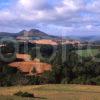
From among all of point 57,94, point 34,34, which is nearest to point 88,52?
point 34,34

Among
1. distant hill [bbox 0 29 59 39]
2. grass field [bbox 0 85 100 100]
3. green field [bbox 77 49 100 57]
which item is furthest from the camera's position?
distant hill [bbox 0 29 59 39]

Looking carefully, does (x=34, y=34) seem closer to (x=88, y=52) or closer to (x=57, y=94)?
(x=88, y=52)

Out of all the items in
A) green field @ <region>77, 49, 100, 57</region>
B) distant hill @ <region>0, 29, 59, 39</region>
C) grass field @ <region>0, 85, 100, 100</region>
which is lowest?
grass field @ <region>0, 85, 100, 100</region>

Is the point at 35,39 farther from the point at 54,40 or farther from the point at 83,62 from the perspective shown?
the point at 83,62

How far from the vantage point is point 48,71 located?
57781 millimetres

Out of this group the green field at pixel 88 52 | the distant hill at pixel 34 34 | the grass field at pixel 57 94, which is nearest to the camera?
the grass field at pixel 57 94

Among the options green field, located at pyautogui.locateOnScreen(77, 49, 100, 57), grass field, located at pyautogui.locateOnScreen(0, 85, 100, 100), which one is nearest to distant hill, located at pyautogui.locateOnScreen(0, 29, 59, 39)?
green field, located at pyautogui.locateOnScreen(77, 49, 100, 57)

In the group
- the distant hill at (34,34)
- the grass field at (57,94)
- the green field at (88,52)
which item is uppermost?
the distant hill at (34,34)

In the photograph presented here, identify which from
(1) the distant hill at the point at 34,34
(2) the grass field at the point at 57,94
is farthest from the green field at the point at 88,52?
(2) the grass field at the point at 57,94

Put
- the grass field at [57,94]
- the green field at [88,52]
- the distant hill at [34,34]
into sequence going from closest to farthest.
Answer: the grass field at [57,94]
the green field at [88,52]
the distant hill at [34,34]

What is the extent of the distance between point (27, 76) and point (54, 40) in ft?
61.5

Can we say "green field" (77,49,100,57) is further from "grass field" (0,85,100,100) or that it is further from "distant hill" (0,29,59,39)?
"grass field" (0,85,100,100)

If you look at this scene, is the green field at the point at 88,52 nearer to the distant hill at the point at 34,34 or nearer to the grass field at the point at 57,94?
the distant hill at the point at 34,34

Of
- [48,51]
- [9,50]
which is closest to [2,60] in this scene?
[9,50]
